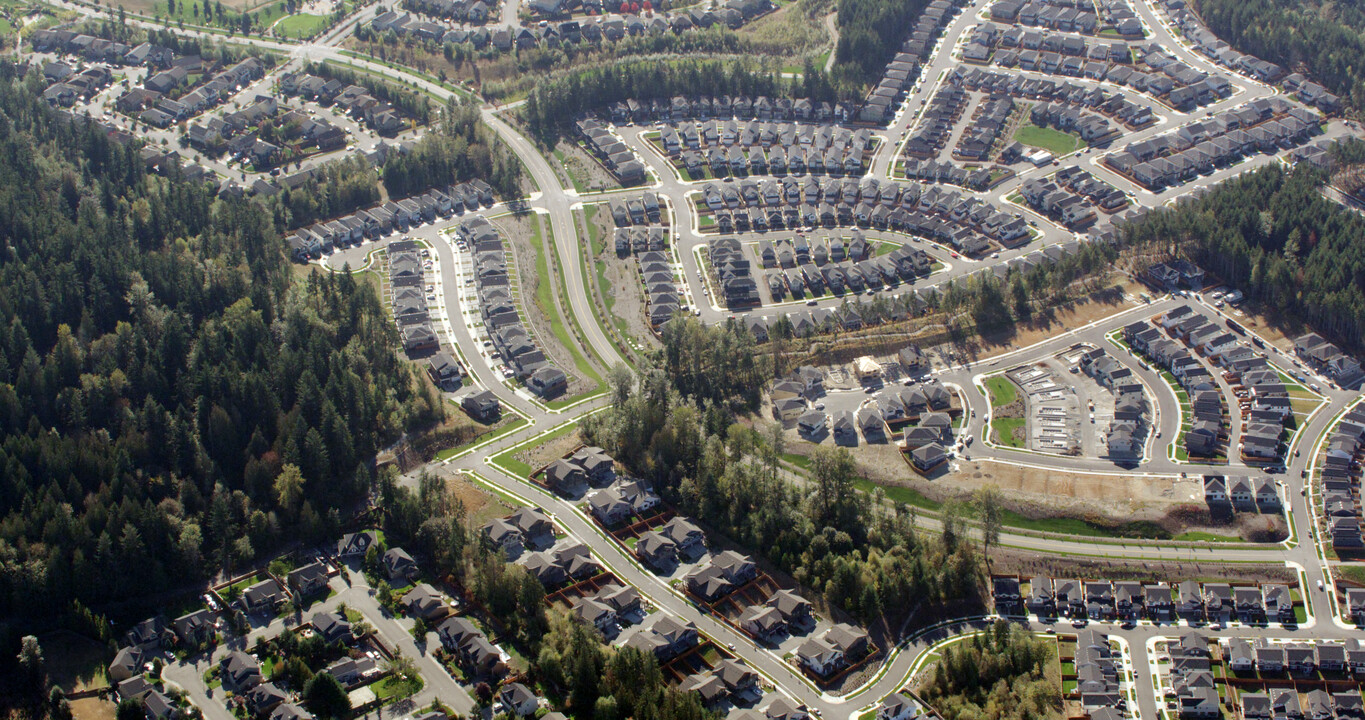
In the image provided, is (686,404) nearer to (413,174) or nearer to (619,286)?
(619,286)

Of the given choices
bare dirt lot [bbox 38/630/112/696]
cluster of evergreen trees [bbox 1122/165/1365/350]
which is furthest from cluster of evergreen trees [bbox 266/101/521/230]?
cluster of evergreen trees [bbox 1122/165/1365/350]

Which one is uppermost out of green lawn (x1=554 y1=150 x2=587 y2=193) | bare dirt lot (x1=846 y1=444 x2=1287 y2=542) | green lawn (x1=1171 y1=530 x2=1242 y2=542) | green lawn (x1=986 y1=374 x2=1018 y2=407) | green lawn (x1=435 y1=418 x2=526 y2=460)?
green lawn (x1=554 y1=150 x2=587 y2=193)

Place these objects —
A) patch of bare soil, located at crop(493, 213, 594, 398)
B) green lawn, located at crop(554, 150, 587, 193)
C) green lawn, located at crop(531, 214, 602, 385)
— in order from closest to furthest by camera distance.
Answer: patch of bare soil, located at crop(493, 213, 594, 398), green lawn, located at crop(531, 214, 602, 385), green lawn, located at crop(554, 150, 587, 193)

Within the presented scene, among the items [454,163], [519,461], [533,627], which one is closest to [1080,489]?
[519,461]

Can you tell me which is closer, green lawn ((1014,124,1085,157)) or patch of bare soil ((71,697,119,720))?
patch of bare soil ((71,697,119,720))

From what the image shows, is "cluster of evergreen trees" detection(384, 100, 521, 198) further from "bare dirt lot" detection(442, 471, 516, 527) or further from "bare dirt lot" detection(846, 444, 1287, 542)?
"bare dirt lot" detection(846, 444, 1287, 542)

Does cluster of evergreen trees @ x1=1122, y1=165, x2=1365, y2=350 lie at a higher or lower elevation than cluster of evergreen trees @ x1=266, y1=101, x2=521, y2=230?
lower

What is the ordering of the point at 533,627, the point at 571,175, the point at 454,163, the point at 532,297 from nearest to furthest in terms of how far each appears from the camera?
the point at 533,627
the point at 532,297
the point at 454,163
the point at 571,175

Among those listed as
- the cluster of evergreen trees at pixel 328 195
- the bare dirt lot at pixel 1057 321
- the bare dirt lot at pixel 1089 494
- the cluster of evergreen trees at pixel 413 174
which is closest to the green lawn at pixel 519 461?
the bare dirt lot at pixel 1089 494
